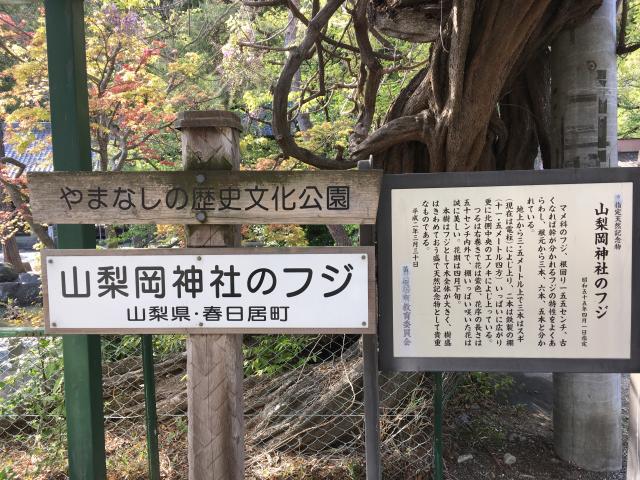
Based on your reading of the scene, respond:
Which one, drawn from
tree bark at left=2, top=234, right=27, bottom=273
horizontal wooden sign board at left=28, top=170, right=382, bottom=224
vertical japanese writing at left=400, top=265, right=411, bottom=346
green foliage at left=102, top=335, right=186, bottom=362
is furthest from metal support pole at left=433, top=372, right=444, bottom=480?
tree bark at left=2, top=234, right=27, bottom=273

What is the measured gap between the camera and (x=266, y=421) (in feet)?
12.7

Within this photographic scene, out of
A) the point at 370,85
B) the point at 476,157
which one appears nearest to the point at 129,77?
the point at 370,85

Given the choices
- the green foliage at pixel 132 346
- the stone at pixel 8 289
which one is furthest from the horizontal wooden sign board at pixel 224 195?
the stone at pixel 8 289

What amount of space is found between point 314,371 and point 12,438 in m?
2.40

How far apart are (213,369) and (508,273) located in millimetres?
1382

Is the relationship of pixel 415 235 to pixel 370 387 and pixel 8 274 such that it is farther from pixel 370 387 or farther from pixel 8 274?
pixel 8 274

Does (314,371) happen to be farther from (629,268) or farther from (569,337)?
(629,268)

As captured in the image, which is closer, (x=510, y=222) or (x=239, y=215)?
(x=239, y=215)

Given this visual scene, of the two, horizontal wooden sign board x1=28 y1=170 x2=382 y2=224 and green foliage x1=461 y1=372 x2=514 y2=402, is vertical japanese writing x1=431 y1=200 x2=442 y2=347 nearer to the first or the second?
horizontal wooden sign board x1=28 y1=170 x2=382 y2=224

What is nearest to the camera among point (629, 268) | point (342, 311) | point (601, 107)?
point (342, 311)

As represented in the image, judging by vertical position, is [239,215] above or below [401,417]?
above

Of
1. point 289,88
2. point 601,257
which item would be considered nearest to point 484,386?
point 601,257

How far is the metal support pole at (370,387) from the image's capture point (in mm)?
2258

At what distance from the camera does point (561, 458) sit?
138 inches
